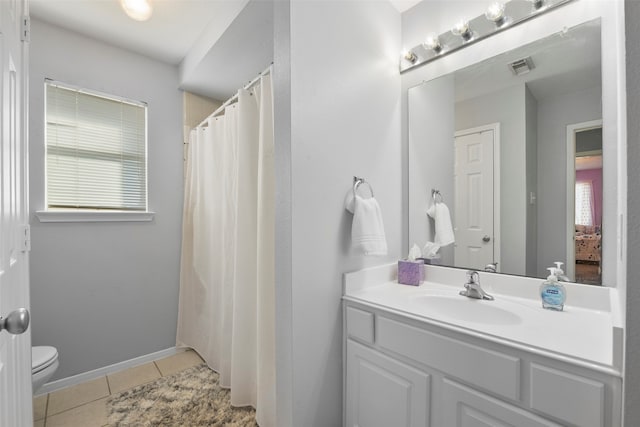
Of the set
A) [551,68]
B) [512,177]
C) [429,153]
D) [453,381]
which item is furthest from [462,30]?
[453,381]

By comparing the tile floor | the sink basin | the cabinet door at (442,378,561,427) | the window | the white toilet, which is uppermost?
the window

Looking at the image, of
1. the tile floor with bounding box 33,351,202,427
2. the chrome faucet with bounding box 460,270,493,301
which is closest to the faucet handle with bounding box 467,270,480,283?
the chrome faucet with bounding box 460,270,493,301

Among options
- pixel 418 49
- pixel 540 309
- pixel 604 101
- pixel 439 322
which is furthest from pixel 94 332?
pixel 604 101

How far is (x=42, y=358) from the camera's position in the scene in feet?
5.26

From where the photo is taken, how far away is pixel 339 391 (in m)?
1.39

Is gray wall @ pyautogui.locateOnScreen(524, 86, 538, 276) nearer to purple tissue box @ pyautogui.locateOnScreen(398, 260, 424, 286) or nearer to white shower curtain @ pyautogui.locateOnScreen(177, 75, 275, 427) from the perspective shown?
purple tissue box @ pyautogui.locateOnScreen(398, 260, 424, 286)

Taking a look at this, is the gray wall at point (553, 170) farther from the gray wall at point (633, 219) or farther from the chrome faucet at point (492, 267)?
the gray wall at point (633, 219)

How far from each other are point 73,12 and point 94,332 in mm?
2196

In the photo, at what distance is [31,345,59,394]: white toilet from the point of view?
1518mm

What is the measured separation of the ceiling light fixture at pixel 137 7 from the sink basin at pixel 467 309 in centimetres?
214

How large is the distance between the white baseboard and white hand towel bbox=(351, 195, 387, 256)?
6.86 ft

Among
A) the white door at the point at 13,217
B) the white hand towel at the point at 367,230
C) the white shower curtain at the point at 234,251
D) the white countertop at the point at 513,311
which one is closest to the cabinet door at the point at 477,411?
the white countertop at the point at 513,311

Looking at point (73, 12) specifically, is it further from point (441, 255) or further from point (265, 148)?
point (441, 255)

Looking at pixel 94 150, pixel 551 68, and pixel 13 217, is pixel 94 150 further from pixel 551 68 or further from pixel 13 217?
pixel 551 68
